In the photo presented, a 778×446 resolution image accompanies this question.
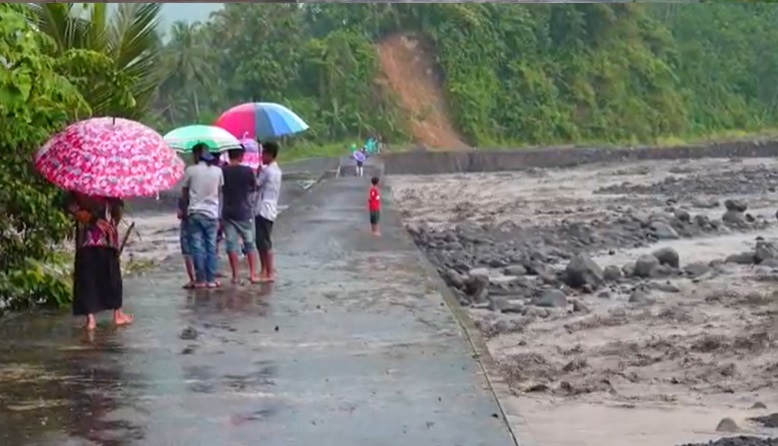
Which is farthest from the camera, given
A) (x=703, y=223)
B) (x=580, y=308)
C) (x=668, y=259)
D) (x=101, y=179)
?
(x=703, y=223)

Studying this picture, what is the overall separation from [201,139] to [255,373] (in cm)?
443

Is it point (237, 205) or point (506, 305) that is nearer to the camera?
point (237, 205)

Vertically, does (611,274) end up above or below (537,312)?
below

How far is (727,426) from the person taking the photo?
855cm

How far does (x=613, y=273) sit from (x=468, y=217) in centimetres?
1503

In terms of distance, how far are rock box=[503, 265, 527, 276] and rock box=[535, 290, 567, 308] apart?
3.77m

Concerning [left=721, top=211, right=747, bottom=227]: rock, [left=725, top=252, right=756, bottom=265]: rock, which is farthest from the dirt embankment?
[left=725, top=252, right=756, bottom=265]: rock

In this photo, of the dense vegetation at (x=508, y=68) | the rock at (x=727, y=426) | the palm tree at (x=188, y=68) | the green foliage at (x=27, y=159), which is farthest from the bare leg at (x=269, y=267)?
the palm tree at (x=188, y=68)

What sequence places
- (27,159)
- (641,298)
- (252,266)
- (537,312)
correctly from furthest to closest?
(641,298) < (537,312) < (252,266) < (27,159)

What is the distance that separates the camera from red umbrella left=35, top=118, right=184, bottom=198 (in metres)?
8.92

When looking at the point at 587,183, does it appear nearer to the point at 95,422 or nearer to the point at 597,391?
the point at 597,391

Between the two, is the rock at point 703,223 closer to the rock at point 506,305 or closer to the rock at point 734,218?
the rock at point 734,218

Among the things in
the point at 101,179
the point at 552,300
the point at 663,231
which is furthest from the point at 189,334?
the point at 663,231

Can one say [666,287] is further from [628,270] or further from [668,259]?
[668,259]
